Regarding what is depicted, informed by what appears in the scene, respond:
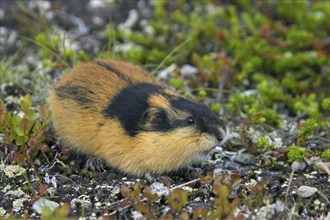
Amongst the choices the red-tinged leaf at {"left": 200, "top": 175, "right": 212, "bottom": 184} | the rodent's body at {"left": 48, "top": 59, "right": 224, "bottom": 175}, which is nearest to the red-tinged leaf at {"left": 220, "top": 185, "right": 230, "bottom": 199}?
the red-tinged leaf at {"left": 200, "top": 175, "right": 212, "bottom": 184}

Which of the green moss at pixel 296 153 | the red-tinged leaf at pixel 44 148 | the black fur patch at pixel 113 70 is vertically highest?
the black fur patch at pixel 113 70

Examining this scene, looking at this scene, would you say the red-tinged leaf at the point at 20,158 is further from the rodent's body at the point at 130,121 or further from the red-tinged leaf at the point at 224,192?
the red-tinged leaf at the point at 224,192

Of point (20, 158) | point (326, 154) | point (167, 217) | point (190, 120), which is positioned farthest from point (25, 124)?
point (326, 154)

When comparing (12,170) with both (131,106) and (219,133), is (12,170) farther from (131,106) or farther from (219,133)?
(219,133)

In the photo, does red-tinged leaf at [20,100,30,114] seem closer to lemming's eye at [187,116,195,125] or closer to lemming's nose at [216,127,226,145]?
lemming's eye at [187,116,195,125]

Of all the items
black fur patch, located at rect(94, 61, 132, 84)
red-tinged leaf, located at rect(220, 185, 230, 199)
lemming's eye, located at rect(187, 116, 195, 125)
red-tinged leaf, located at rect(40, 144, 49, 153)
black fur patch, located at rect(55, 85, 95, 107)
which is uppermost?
black fur patch, located at rect(94, 61, 132, 84)

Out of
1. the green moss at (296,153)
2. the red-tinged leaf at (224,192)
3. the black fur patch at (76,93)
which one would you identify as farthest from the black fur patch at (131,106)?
the green moss at (296,153)

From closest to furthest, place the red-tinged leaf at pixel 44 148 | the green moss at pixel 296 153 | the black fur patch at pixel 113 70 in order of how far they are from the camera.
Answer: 1. the red-tinged leaf at pixel 44 148
2. the green moss at pixel 296 153
3. the black fur patch at pixel 113 70
